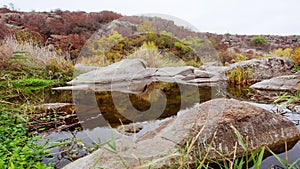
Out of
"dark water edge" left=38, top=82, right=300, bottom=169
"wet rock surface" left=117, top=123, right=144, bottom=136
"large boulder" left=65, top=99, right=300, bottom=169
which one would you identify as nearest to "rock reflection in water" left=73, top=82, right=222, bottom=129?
"dark water edge" left=38, top=82, right=300, bottom=169

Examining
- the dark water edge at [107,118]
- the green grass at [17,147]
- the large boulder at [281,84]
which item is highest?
the large boulder at [281,84]

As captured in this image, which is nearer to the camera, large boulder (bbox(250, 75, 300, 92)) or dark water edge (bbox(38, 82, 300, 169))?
dark water edge (bbox(38, 82, 300, 169))

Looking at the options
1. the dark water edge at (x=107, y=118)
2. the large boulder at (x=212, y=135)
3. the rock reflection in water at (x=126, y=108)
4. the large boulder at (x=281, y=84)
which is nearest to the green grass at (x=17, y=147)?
the dark water edge at (x=107, y=118)

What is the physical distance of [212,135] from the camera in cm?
159

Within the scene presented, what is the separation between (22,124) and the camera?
209 cm

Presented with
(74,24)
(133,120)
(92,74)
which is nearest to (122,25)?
(92,74)

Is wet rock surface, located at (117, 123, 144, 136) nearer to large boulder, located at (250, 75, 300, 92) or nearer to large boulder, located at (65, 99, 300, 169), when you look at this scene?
large boulder, located at (65, 99, 300, 169)

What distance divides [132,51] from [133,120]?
539 cm

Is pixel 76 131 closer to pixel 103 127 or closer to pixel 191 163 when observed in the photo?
pixel 103 127

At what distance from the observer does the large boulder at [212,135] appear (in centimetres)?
140

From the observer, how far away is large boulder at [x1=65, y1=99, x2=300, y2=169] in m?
1.40

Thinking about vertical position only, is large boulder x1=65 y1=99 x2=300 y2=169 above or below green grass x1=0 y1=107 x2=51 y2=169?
above

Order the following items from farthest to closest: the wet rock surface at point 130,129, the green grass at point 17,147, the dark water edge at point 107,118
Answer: the wet rock surface at point 130,129 < the dark water edge at point 107,118 < the green grass at point 17,147

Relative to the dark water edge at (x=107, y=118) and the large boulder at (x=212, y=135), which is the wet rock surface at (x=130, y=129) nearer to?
the dark water edge at (x=107, y=118)
